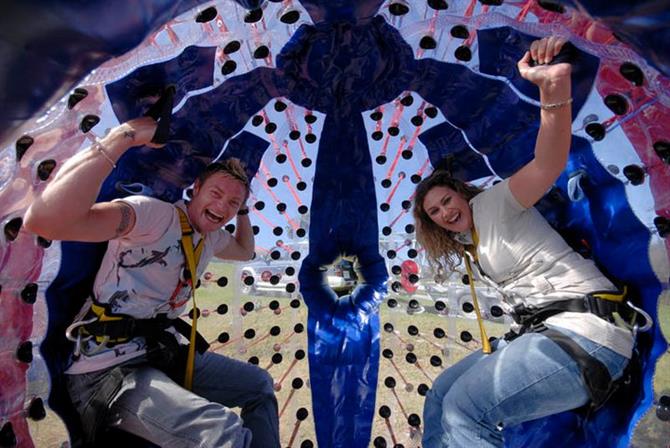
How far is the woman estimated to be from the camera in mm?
1419

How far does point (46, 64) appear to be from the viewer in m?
0.95

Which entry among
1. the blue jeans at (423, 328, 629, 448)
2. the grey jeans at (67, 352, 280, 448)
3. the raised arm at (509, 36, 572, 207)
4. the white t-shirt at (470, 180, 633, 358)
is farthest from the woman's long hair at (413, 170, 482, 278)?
the grey jeans at (67, 352, 280, 448)

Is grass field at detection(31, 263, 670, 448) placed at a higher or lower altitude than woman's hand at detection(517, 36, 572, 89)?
lower

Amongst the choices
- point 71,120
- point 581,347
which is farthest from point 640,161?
point 71,120

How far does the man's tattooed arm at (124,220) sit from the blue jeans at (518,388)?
137cm

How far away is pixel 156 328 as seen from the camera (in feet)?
5.94

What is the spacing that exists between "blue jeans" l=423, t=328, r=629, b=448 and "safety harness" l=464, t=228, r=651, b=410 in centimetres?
2

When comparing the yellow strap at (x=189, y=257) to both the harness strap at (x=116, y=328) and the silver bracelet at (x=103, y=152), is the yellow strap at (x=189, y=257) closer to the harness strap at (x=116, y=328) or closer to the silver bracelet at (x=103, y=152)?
the harness strap at (x=116, y=328)

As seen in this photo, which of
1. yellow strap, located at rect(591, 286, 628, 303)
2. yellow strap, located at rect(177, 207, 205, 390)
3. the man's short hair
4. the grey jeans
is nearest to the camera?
the grey jeans

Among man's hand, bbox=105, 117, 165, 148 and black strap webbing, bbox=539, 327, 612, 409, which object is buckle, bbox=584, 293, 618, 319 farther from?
man's hand, bbox=105, 117, 165, 148

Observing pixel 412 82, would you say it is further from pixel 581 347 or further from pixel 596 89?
pixel 581 347

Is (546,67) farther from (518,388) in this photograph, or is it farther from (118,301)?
(118,301)

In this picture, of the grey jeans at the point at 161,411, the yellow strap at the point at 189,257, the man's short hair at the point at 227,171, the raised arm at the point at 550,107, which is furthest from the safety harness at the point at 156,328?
the raised arm at the point at 550,107

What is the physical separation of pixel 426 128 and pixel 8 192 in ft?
6.64
